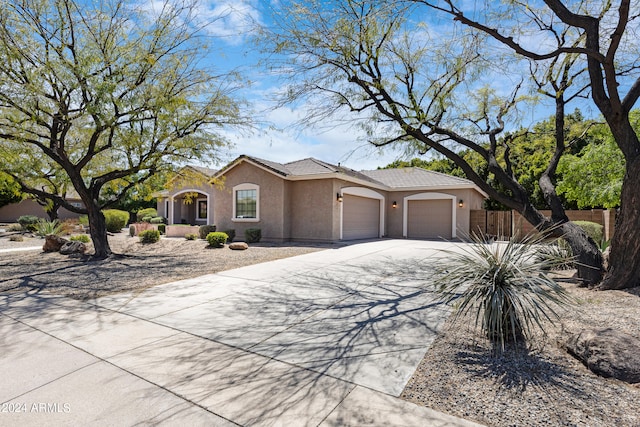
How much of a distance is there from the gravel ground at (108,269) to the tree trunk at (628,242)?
26.3 ft

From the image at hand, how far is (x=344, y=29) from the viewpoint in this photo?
7.14 meters

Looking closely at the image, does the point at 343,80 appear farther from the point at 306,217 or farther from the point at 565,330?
the point at 306,217

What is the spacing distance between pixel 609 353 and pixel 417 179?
1802 centimetres

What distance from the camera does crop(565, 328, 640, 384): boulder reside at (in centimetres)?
302

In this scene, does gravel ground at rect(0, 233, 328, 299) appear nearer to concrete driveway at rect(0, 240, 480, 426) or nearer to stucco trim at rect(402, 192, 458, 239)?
concrete driveway at rect(0, 240, 480, 426)

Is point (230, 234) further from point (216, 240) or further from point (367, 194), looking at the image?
point (367, 194)

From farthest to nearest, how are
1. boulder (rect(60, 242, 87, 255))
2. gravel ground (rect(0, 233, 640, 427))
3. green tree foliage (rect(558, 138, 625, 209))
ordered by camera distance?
1. green tree foliage (rect(558, 138, 625, 209))
2. boulder (rect(60, 242, 87, 255))
3. gravel ground (rect(0, 233, 640, 427))

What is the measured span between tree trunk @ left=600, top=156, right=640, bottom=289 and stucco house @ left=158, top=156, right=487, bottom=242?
310 inches

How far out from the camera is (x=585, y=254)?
6.35m

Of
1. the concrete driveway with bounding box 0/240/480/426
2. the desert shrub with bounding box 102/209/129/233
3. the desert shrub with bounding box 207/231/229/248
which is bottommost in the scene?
the concrete driveway with bounding box 0/240/480/426

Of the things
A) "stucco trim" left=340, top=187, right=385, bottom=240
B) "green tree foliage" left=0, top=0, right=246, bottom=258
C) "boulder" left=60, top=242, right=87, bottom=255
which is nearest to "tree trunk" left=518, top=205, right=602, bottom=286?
"green tree foliage" left=0, top=0, right=246, bottom=258

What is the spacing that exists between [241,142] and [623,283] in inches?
408

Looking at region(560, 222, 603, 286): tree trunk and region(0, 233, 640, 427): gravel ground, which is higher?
region(560, 222, 603, 286): tree trunk

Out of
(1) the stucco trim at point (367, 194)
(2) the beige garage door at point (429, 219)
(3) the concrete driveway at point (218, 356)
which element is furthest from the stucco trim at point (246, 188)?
(3) the concrete driveway at point (218, 356)
